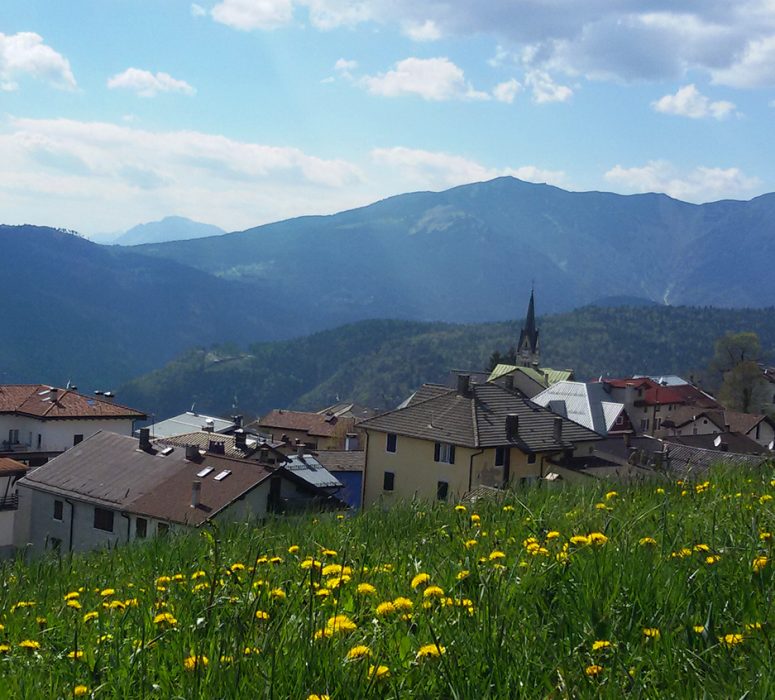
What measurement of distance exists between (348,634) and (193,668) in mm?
530

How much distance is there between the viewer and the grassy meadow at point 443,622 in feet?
9.22

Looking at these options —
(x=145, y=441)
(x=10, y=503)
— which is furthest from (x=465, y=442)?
(x=10, y=503)

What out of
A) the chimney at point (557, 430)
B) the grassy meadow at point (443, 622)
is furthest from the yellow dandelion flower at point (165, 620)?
the chimney at point (557, 430)

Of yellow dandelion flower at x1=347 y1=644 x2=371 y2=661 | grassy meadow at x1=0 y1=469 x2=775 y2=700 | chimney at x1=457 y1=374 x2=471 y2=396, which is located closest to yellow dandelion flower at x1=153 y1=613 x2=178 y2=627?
grassy meadow at x1=0 y1=469 x2=775 y2=700

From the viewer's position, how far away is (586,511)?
19.8 feet

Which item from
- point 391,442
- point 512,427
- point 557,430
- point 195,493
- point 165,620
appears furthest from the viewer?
point 391,442

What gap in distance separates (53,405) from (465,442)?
3011 cm

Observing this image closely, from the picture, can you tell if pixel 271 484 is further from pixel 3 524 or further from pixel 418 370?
pixel 418 370

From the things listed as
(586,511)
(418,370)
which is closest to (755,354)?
(586,511)

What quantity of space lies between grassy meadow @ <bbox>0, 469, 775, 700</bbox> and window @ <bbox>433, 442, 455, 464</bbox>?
1198 inches

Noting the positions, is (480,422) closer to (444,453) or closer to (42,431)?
(444,453)

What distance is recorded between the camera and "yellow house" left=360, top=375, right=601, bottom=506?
1404 inches

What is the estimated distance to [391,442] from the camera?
38.3m

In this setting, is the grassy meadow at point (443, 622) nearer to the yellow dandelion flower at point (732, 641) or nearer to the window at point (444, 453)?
the yellow dandelion flower at point (732, 641)
